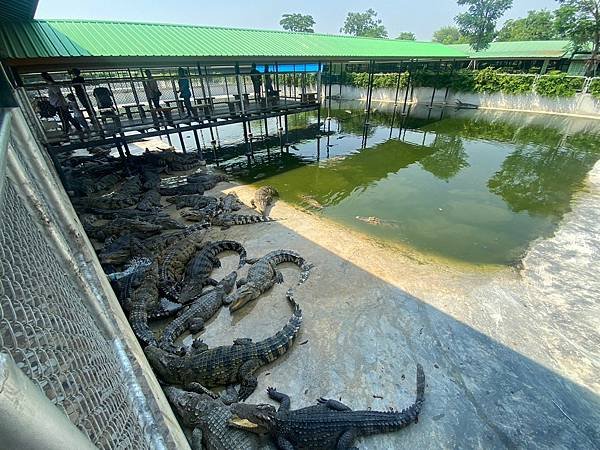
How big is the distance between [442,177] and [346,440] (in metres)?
9.81

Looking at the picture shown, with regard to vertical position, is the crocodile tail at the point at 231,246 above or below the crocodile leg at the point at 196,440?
below

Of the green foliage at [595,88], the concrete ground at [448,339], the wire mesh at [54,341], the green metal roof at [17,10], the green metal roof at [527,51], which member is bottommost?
the concrete ground at [448,339]

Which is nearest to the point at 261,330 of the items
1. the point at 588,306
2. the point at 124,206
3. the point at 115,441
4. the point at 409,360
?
the point at 409,360

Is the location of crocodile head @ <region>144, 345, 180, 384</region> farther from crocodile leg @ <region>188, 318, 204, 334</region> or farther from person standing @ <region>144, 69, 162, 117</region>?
person standing @ <region>144, 69, 162, 117</region>

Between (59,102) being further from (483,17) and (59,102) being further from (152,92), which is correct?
(483,17)

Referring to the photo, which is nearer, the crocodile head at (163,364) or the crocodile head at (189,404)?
the crocodile head at (189,404)

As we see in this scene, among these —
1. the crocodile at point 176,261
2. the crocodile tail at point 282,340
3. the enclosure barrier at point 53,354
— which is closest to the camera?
the enclosure barrier at point 53,354

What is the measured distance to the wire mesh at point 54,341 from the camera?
1.00 metres

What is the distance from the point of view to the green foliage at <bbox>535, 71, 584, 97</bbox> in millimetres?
18531

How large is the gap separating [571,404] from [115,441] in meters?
4.70

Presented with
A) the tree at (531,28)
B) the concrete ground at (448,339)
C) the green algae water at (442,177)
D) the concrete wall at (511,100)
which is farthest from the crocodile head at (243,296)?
the tree at (531,28)

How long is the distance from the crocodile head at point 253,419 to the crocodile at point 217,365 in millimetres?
514

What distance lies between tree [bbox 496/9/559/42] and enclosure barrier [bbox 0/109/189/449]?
53.7 metres

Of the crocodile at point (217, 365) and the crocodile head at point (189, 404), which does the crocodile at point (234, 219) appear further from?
the crocodile head at point (189, 404)
